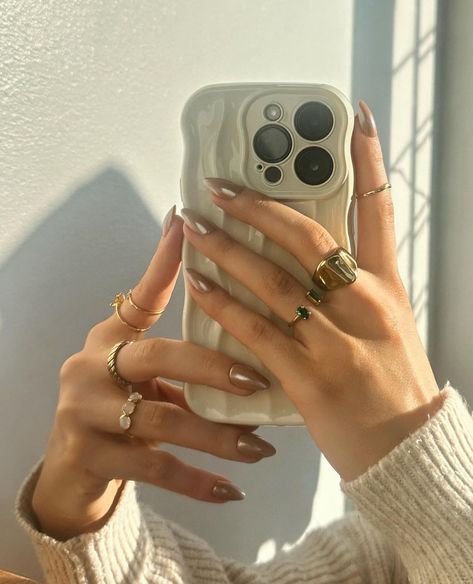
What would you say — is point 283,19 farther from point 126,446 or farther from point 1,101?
A: point 126,446

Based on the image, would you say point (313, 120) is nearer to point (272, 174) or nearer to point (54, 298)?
point (272, 174)

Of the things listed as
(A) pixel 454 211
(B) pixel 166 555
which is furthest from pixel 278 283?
(A) pixel 454 211

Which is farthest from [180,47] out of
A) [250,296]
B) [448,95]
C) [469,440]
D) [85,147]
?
[448,95]

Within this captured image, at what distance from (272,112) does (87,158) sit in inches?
5.9

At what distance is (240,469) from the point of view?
0.65m

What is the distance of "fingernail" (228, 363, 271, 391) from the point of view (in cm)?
41

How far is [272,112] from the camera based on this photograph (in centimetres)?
41

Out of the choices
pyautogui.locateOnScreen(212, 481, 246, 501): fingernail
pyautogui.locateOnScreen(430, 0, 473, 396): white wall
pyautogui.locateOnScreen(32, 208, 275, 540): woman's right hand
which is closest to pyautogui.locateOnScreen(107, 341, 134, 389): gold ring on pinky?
pyautogui.locateOnScreen(32, 208, 275, 540): woman's right hand

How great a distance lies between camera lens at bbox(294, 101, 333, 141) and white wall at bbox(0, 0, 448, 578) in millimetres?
153

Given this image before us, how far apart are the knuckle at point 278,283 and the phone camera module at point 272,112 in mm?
97

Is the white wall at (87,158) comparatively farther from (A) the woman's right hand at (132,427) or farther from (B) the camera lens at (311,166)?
(B) the camera lens at (311,166)

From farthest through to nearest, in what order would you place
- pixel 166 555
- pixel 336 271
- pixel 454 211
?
pixel 454 211 → pixel 166 555 → pixel 336 271

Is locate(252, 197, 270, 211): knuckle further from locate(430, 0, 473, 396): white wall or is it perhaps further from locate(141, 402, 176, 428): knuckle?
locate(430, 0, 473, 396): white wall

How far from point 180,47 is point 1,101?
17 centimetres
